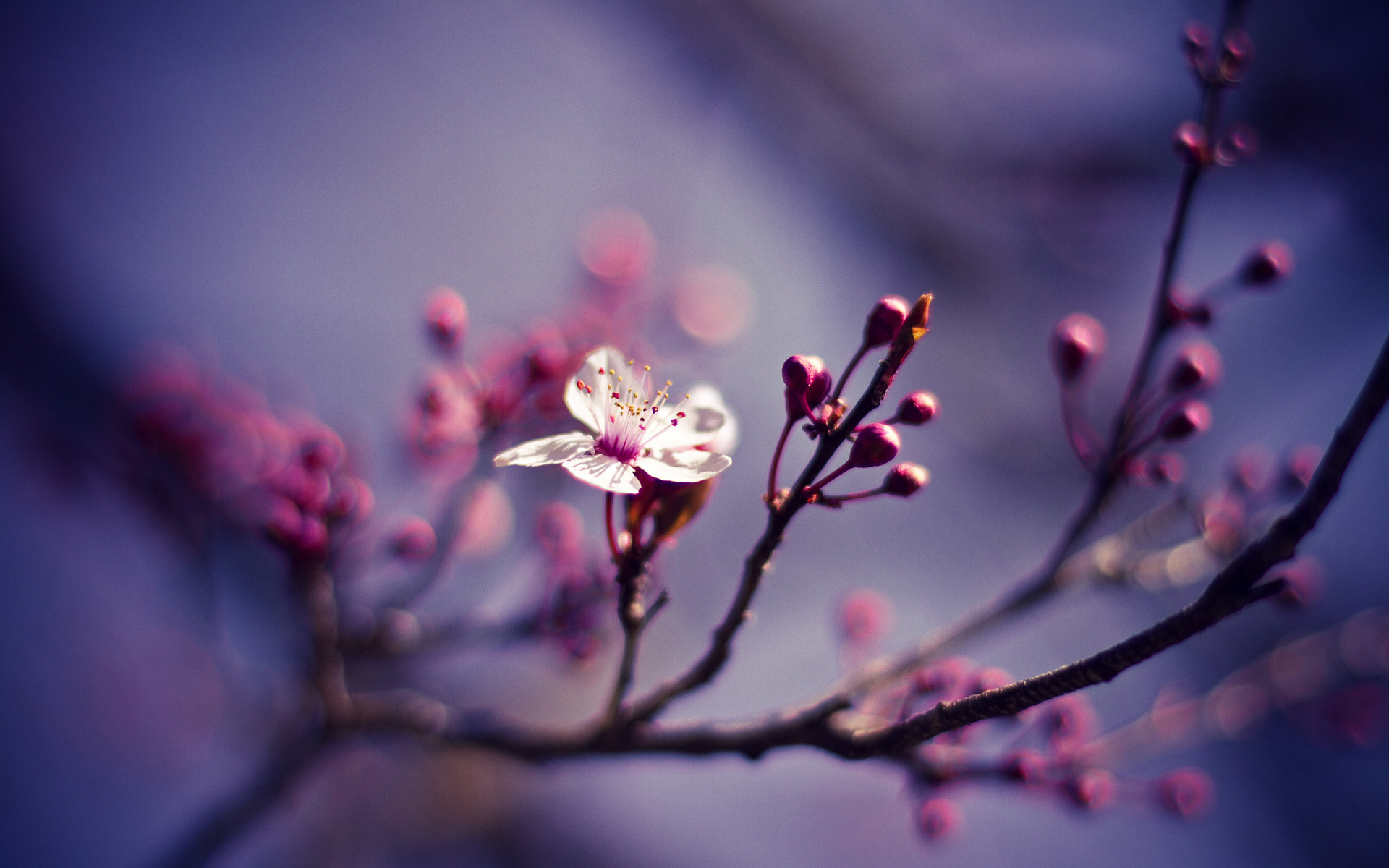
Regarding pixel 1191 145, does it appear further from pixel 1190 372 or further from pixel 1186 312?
pixel 1190 372

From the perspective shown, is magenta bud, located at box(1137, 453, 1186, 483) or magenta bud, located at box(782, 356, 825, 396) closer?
magenta bud, located at box(782, 356, 825, 396)

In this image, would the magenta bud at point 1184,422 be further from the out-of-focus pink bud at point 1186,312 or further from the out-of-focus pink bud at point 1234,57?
the out-of-focus pink bud at point 1234,57

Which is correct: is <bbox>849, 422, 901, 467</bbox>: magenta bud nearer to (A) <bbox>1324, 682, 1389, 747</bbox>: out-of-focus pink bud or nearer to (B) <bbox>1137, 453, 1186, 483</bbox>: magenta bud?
(B) <bbox>1137, 453, 1186, 483</bbox>: magenta bud

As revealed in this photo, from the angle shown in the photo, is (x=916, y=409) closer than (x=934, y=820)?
Yes

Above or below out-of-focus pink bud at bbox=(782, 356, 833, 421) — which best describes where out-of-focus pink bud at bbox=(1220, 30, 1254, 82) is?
above

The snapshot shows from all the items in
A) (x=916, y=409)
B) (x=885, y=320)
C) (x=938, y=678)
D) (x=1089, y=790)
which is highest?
(x=885, y=320)

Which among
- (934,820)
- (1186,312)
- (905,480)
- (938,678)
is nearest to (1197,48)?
(1186,312)

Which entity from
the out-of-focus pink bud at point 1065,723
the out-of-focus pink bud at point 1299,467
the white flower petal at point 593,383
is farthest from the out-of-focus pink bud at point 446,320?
the out-of-focus pink bud at point 1299,467

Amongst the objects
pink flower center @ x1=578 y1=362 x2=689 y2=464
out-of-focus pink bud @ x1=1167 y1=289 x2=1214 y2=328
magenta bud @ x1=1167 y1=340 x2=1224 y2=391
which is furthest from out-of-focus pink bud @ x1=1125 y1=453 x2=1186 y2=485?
pink flower center @ x1=578 y1=362 x2=689 y2=464
